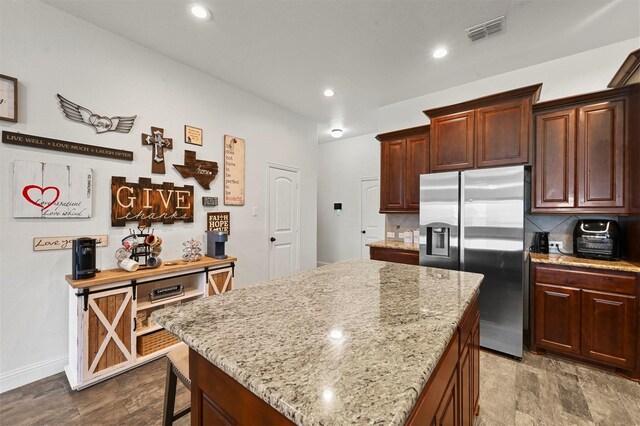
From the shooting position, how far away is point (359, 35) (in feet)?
8.41

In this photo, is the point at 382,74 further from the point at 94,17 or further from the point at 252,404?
the point at 252,404

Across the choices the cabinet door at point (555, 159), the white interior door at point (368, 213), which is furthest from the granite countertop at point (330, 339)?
the white interior door at point (368, 213)

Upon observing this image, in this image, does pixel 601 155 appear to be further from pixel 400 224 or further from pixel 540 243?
pixel 400 224

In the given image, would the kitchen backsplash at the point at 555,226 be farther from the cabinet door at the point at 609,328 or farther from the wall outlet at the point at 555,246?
the cabinet door at the point at 609,328

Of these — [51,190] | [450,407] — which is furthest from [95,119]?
[450,407]

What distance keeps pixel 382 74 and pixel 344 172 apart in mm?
3078

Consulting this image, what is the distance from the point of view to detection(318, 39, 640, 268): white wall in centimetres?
277

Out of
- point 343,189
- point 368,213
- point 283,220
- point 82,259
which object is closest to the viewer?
point 82,259

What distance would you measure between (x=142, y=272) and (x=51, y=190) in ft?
3.27

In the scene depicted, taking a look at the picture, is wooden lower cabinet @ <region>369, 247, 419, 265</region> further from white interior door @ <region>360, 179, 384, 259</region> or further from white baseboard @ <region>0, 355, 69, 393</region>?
white baseboard @ <region>0, 355, 69, 393</region>

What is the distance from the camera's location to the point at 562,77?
2.93 m

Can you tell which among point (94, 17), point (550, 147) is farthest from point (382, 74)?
point (94, 17)

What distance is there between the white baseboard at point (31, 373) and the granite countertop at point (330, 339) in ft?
6.99

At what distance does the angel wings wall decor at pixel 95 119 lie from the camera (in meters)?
2.33
